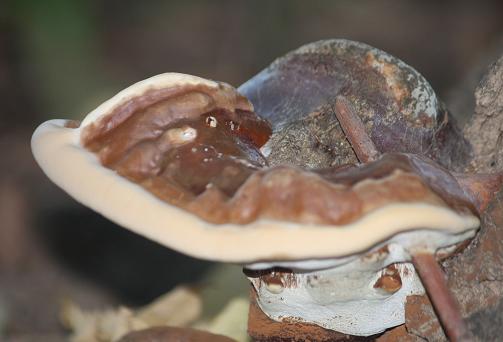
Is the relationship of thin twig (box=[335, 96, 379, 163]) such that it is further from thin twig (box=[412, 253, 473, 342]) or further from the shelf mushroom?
thin twig (box=[412, 253, 473, 342])

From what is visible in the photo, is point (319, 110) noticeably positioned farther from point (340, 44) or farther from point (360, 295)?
point (360, 295)

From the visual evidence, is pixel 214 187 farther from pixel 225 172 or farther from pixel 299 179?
pixel 299 179

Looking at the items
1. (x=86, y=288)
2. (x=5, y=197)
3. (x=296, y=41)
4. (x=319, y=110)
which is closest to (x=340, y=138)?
(x=319, y=110)

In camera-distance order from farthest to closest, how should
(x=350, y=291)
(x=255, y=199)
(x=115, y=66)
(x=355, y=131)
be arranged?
(x=115, y=66), (x=355, y=131), (x=350, y=291), (x=255, y=199)

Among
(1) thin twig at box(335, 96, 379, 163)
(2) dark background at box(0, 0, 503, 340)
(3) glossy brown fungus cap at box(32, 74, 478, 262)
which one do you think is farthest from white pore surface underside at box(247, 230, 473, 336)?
(2) dark background at box(0, 0, 503, 340)

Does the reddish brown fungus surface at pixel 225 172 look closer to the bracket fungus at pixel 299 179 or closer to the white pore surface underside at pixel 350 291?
the bracket fungus at pixel 299 179

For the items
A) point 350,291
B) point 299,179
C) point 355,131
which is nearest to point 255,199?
point 299,179
